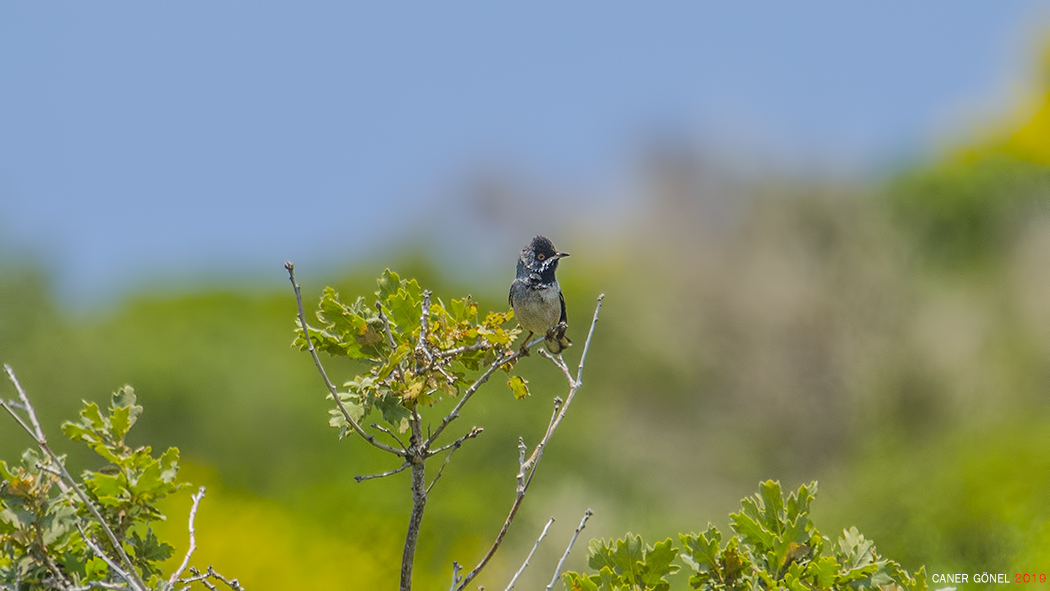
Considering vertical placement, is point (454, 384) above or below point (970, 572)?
below

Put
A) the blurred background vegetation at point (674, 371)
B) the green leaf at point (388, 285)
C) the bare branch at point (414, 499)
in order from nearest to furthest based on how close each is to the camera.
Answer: the bare branch at point (414, 499) → the green leaf at point (388, 285) → the blurred background vegetation at point (674, 371)

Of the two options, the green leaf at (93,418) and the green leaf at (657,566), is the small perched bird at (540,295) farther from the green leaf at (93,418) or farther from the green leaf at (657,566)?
the green leaf at (93,418)

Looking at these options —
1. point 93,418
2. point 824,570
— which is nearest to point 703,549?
point 824,570

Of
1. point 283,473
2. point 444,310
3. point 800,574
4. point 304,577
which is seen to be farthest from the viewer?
point 283,473

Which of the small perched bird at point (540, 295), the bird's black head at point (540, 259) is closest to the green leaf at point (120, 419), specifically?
the small perched bird at point (540, 295)

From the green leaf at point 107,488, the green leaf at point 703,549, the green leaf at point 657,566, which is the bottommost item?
the green leaf at point 107,488

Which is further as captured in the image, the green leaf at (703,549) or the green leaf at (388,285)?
the green leaf at (388,285)

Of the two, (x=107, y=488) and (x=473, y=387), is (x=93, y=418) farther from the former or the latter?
(x=473, y=387)

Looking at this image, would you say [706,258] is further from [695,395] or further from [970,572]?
[970,572]

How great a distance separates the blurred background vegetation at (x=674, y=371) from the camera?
11.0m

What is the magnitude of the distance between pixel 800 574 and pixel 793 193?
18255mm

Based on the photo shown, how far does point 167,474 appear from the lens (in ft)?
11.2

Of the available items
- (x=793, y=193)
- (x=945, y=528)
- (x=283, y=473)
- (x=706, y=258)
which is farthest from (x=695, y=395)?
(x=945, y=528)

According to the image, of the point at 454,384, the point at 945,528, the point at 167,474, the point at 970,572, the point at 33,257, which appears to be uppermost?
the point at 33,257
